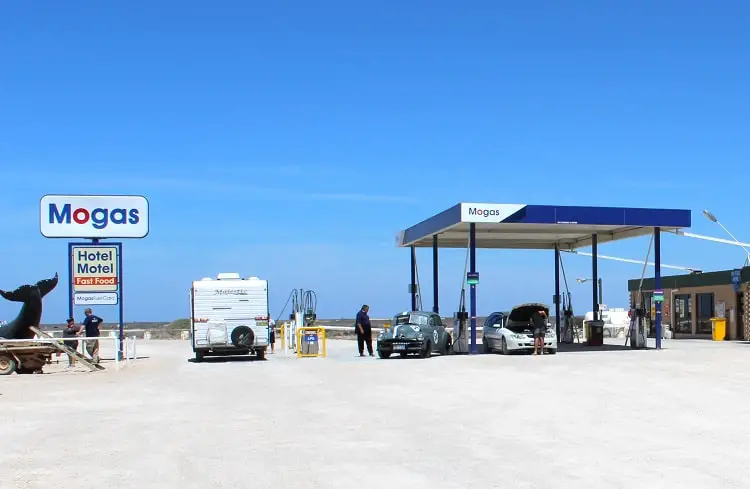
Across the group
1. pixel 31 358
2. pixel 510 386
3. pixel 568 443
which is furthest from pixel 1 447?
pixel 31 358

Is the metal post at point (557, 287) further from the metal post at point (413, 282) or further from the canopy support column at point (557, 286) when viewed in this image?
the metal post at point (413, 282)

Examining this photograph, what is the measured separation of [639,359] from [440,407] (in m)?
13.1

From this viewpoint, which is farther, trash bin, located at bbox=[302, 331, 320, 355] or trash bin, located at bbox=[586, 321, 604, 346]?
trash bin, located at bbox=[586, 321, 604, 346]

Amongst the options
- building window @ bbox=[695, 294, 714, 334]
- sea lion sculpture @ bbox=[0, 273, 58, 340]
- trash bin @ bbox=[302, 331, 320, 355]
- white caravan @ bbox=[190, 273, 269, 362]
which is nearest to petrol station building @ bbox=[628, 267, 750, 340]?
building window @ bbox=[695, 294, 714, 334]

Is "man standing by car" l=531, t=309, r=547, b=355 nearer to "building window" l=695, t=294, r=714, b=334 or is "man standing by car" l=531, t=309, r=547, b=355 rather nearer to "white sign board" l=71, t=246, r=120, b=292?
"white sign board" l=71, t=246, r=120, b=292

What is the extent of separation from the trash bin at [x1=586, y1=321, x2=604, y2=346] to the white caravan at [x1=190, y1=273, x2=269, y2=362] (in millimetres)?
13692

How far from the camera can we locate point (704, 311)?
147 feet

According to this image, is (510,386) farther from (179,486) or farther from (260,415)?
(179,486)

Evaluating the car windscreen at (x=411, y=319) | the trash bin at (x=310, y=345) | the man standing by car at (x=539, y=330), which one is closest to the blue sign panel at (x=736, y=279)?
the man standing by car at (x=539, y=330)

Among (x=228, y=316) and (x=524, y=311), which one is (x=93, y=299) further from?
(x=524, y=311)

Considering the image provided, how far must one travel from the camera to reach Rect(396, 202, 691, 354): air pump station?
97.8 feet

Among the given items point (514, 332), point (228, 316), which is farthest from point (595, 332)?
point (228, 316)

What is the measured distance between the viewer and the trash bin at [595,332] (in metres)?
36.0

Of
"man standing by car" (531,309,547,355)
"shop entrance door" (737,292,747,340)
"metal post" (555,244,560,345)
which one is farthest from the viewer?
"shop entrance door" (737,292,747,340)
